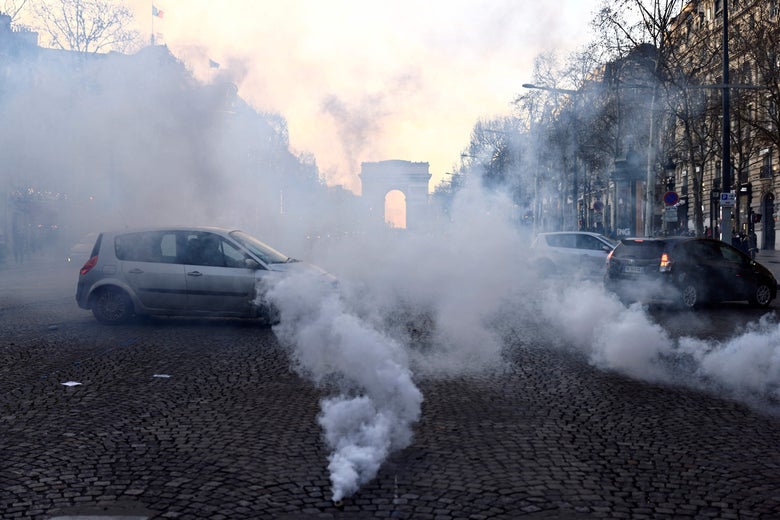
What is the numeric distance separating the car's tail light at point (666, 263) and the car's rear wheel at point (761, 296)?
1.77 m

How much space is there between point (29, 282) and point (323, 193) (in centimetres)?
973

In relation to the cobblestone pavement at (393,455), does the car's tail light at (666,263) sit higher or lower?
higher

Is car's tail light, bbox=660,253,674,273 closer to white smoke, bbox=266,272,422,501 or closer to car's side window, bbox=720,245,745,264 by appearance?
car's side window, bbox=720,245,745,264

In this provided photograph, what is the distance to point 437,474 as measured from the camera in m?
3.91

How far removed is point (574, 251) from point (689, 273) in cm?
795

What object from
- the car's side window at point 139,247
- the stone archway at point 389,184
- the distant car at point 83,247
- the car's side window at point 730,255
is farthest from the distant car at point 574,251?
the distant car at point 83,247

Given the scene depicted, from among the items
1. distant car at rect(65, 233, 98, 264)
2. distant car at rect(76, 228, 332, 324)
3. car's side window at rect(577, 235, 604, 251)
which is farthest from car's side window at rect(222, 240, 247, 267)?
car's side window at rect(577, 235, 604, 251)

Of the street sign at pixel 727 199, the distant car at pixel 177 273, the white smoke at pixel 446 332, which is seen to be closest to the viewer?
the white smoke at pixel 446 332

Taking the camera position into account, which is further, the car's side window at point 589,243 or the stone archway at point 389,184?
the car's side window at point 589,243

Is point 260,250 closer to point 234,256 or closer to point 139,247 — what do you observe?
point 234,256

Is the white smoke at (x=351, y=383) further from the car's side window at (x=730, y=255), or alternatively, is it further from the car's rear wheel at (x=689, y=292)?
the car's side window at (x=730, y=255)

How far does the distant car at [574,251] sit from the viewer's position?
20.8 meters

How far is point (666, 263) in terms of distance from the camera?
13.4 m

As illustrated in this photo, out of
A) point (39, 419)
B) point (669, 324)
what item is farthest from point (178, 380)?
point (669, 324)
